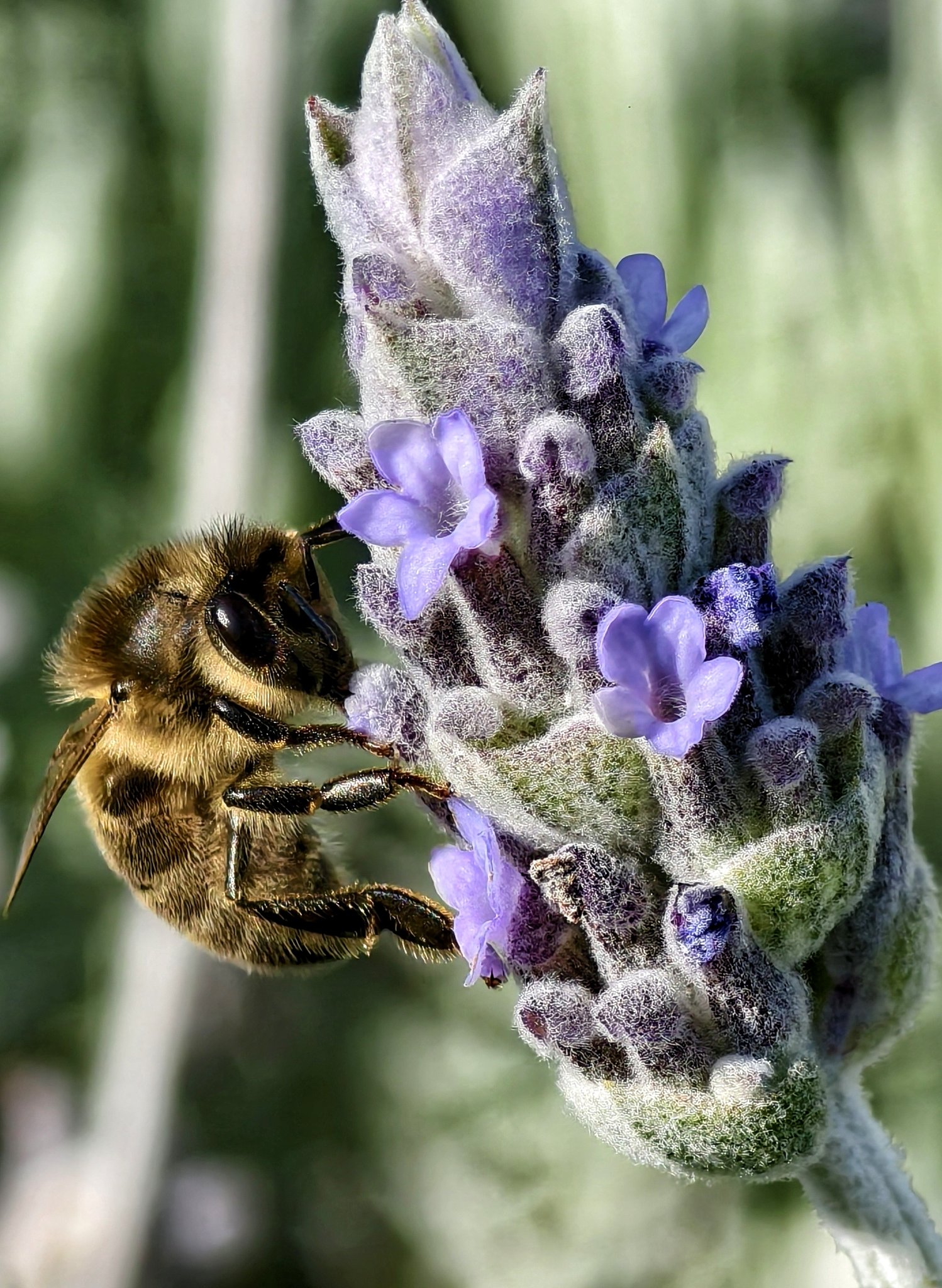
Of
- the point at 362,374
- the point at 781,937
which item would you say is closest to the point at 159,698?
the point at 362,374

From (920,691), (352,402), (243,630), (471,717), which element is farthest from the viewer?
(352,402)

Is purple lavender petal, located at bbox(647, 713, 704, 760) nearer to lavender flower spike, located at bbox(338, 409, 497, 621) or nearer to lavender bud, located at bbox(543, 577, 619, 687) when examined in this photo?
lavender bud, located at bbox(543, 577, 619, 687)

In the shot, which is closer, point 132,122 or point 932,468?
point 932,468

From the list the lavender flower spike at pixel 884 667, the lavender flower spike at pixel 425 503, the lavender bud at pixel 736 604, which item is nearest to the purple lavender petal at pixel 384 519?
the lavender flower spike at pixel 425 503

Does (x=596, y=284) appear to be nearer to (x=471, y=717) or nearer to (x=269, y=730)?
(x=471, y=717)

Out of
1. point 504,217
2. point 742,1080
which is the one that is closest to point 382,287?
point 504,217

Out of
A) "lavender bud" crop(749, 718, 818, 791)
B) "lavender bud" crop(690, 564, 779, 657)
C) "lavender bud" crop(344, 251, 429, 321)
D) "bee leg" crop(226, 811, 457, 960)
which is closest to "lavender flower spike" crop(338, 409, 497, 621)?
"lavender bud" crop(344, 251, 429, 321)

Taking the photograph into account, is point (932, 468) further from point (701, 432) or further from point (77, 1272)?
point (77, 1272)
